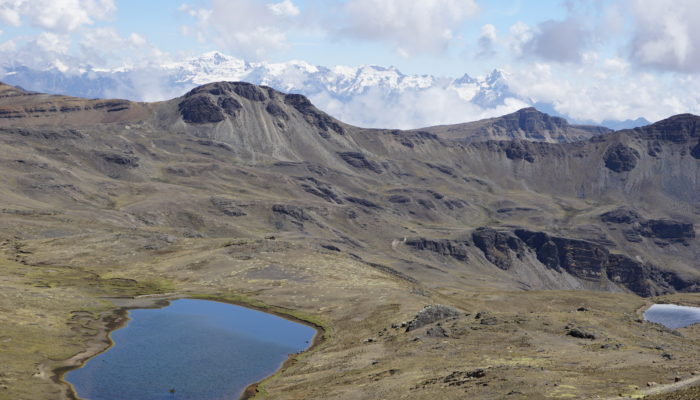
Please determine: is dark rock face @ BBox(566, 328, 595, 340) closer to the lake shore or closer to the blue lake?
the lake shore

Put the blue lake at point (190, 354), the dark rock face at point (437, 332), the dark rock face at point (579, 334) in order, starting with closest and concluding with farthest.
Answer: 1. the blue lake at point (190, 354)
2. the dark rock face at point (579, 334)
3. the dark rock face at point (437, 332)

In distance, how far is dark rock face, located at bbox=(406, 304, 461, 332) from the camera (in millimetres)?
102000

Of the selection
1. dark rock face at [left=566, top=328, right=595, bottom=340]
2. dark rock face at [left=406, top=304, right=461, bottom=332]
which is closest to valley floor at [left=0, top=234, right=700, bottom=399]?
dark rock face at [left=566, top=328, right=595, bottom=340]

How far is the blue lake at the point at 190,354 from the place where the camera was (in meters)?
78.9

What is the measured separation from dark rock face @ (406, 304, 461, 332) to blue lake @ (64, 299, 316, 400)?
59.6ft

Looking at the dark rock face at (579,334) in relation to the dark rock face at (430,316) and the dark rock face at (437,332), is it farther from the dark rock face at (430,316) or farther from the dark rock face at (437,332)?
the dark rock face at (430,316)

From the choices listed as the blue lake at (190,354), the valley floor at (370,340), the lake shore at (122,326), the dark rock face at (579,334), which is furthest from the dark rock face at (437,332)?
the blue lake at (190,354)

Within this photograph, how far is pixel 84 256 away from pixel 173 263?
29.4m

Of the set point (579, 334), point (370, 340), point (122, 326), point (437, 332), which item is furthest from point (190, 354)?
point (579, 334)

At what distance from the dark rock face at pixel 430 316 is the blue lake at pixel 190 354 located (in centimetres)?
1816

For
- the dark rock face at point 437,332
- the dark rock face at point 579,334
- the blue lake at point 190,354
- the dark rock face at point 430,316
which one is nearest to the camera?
the blue lake at point 190,354

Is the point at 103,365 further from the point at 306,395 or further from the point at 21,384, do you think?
the point at 306,395

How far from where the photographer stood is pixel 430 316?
10425 centimetres

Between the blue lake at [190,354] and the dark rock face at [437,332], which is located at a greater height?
the dark rock face at [437,332]
